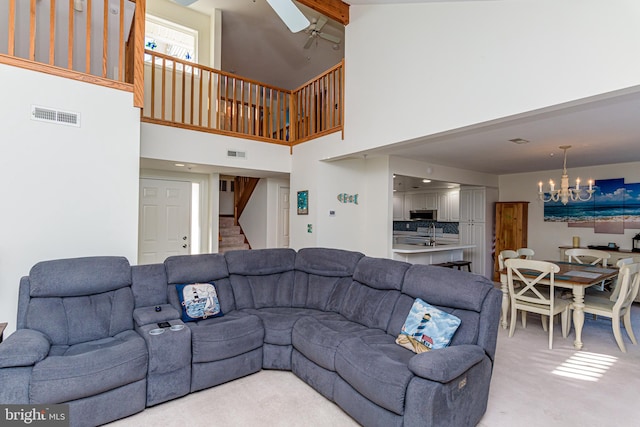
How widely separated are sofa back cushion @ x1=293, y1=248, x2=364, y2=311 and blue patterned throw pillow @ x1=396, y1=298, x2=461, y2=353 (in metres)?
0.93

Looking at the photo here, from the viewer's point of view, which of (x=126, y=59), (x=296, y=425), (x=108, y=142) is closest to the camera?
(x=296, y=425)

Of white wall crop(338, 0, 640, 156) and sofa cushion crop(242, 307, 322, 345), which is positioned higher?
white wall crop(338, 0, 640, 156)

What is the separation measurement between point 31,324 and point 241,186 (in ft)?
17.9

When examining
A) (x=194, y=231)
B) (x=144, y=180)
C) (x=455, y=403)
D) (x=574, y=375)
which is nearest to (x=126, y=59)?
(x=144, y=180)

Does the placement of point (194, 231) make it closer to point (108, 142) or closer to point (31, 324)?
point (108, 142)

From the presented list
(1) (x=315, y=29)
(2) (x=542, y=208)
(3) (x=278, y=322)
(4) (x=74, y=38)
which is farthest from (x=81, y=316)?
(2) (x=542, y=208)

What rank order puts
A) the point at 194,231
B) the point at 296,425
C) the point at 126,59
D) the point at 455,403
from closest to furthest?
1. the point at 455,403
2. the point at 296,425
3. the point at 126,59
4. the point at 194,231

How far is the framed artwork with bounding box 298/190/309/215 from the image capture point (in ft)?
17.3

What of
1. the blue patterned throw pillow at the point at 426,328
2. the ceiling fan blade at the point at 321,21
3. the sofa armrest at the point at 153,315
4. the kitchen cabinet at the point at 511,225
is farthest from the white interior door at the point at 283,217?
the kitchen cabinet at the point at 511,225

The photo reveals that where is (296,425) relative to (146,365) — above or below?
below

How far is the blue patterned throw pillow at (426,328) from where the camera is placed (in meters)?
2.25

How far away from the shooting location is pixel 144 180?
5.22 m

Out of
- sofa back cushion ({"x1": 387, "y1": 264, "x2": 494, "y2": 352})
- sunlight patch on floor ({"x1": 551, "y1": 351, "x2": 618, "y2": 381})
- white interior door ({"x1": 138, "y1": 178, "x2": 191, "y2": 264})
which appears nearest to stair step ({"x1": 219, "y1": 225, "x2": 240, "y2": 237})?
white interior door ({"x1": 138, "y1": 178, "x2": 191, "y2": 264})

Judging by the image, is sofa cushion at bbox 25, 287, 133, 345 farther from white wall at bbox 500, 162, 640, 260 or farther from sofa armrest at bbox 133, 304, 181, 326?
white wall at bbox 500, 162, 640, 260
